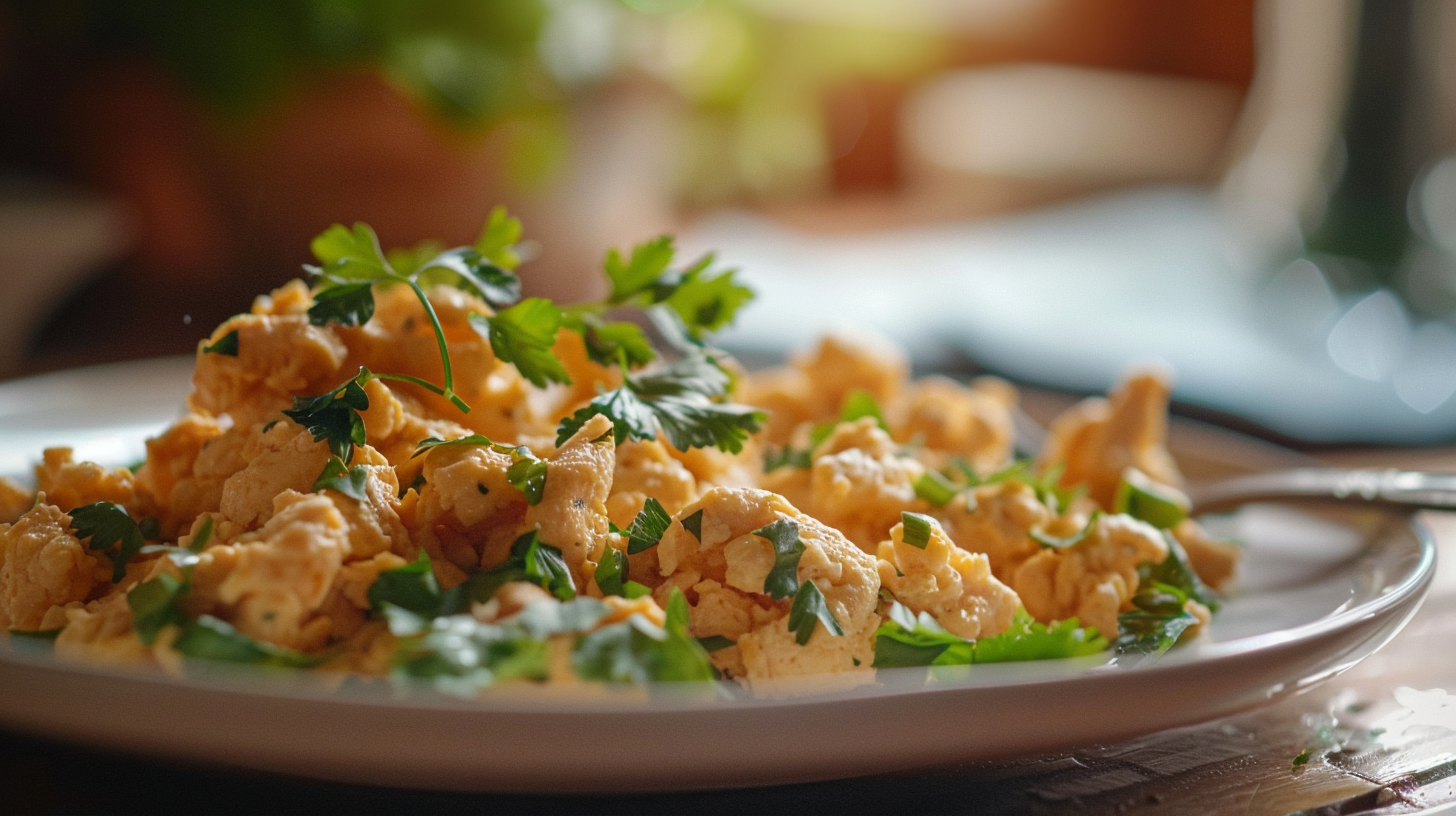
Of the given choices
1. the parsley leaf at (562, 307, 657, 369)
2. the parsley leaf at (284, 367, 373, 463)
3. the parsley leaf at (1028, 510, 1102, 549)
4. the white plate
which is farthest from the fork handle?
the parsley leaf at (284, 367, 373, 463)

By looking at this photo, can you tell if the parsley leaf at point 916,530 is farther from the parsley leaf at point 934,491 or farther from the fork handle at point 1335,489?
the fork handle at point 1335,489

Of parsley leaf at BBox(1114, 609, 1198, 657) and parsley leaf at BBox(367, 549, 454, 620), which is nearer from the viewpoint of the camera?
parsley leaf at BBox(367, 549, 454, 620)

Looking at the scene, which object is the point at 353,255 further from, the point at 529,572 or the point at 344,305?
the point at 529,572

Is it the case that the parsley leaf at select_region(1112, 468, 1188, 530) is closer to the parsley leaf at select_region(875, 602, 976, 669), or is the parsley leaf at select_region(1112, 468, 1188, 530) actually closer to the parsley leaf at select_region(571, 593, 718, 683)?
the parsley leaf at select_region(875, 602, 976, 669)

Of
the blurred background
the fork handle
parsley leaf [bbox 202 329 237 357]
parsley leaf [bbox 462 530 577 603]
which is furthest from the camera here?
the blurred background

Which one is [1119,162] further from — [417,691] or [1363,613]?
[417,691]

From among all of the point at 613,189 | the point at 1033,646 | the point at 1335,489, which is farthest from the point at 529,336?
the point at 613,189

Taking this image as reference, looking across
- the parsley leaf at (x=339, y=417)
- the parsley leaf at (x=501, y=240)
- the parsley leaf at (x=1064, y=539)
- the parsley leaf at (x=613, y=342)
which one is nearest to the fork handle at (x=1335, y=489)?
the parsley leaf at (x=1064, y=539)
